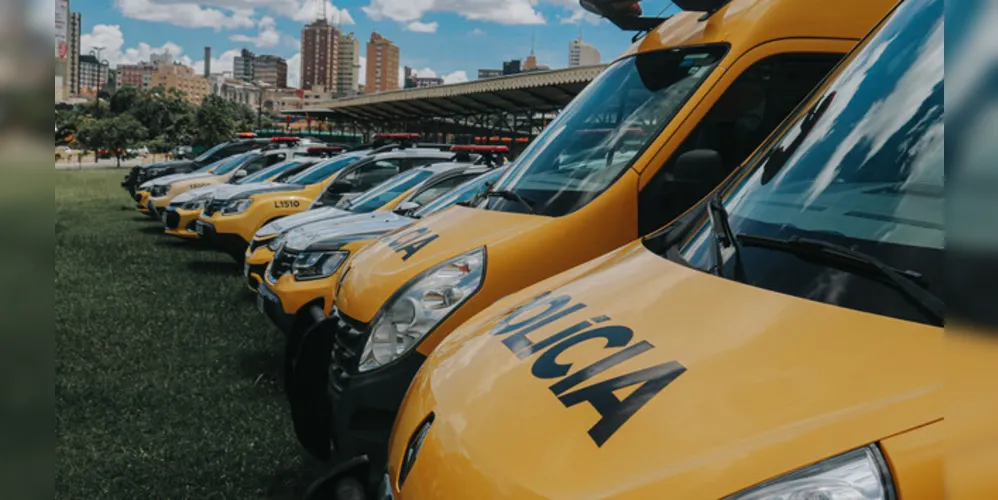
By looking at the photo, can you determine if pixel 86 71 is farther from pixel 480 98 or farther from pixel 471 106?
pixel 471 106

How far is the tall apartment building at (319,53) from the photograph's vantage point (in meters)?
157

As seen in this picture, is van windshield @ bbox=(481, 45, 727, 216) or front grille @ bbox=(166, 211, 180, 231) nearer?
van windshield @ bbox=(481, 45, 727, 216)

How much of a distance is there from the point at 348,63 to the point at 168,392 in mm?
167823

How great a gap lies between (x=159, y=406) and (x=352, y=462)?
312 cm

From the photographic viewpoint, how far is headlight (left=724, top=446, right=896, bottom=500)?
113cm

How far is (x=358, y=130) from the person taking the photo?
58594 mm

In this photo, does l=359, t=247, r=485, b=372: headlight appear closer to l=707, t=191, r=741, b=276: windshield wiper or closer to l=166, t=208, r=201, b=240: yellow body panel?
l=707, t=191, r=741, b=276: windshield wiper

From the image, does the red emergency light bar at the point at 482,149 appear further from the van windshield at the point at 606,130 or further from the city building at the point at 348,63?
the city building at the point at 348,63

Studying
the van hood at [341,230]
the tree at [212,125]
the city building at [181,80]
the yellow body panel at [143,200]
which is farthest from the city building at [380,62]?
the van hood at [341,230]

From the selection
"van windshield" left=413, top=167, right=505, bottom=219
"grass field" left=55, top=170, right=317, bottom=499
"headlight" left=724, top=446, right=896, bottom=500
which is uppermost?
"van windshield" left=413, top=167, right=505, bottom=219

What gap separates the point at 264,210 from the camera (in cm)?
1047

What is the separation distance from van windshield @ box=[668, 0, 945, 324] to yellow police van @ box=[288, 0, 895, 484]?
41.5 inches

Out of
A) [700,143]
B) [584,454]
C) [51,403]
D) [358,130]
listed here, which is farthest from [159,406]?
[358,130]

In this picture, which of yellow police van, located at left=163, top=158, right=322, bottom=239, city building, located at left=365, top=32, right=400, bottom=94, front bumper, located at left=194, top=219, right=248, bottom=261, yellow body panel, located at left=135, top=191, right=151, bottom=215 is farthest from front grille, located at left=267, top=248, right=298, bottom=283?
city building, located at left=365, top=32, right=400, bottom=94
